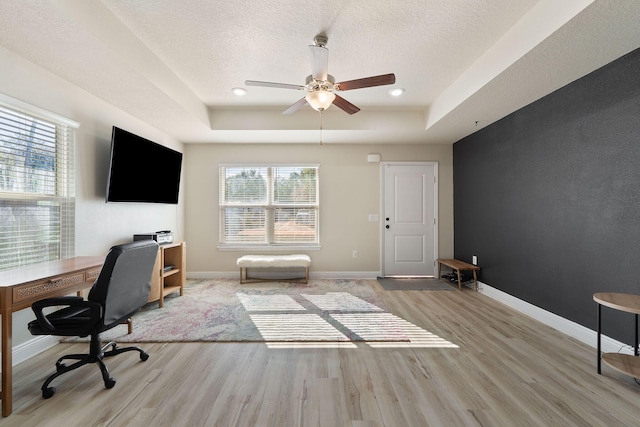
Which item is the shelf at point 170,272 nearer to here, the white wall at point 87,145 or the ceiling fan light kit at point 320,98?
the white wall at point 87,145

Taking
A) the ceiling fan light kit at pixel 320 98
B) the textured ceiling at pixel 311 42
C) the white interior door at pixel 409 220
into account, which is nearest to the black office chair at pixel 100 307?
the textured ceiling at pixel 311 42

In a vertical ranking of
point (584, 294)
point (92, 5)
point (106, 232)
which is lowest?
point (584, 294)

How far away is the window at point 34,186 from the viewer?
2.18 metres

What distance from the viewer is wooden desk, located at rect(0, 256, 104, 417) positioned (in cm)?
161

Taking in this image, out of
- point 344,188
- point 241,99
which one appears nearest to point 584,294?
point 344,188

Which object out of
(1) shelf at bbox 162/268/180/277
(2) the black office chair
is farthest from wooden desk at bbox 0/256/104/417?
(1) shelf at bbox 162/268/180/277

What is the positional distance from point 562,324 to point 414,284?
6.49ft

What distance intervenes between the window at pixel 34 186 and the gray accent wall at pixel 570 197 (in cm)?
477

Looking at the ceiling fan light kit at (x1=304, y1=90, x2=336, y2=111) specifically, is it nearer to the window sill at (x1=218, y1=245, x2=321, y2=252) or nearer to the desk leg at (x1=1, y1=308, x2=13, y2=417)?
the desk leg at (x1=1, y1=308, x2=13, y2=417)

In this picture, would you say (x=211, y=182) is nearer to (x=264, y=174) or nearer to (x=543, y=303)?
(x=264, y=174)

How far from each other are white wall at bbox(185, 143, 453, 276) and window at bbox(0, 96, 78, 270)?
2.25 metres

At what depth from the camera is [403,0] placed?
2.00m

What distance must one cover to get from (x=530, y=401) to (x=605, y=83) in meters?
2.58

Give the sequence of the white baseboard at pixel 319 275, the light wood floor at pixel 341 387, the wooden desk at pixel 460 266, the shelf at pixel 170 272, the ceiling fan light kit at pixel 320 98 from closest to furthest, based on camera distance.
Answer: the light wood floor at pixel 341 387 < the ceiling fan light kit at pixel 320 98 < the shelf at pixel 170 272 < the wooden desk at pixel 460 266 < the white baseboard at pixel 319 275
